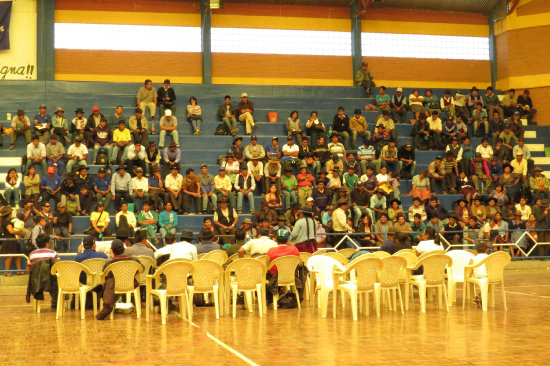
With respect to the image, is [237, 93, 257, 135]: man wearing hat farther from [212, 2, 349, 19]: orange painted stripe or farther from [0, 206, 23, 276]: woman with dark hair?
[0, 206, 23, 276]: woman with dark hair

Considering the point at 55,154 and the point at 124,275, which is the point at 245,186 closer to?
the point at 55,154

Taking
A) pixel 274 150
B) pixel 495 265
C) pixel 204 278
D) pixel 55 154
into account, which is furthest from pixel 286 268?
pixel 55 154

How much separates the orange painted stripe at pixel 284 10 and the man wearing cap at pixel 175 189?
28.7ft

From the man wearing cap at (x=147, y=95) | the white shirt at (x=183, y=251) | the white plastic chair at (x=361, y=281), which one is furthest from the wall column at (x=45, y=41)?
the white plastic chair at (x=361, y=281)

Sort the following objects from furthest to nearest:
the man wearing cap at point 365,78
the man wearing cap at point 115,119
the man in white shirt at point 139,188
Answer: the man wearing cap at point 365,78 < the man wearing cap at point 115,119 < the man in white shirt at point 139,188

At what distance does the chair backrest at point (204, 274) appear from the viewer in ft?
37.2

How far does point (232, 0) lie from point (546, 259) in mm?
14378

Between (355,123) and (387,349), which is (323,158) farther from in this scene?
(387,349)

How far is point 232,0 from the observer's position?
86.6 ft

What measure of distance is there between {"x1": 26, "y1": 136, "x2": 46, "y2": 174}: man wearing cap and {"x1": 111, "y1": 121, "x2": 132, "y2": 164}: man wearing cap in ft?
6.41

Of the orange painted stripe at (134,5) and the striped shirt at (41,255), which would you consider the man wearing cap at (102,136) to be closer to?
the orange painted stripe at (134,5)

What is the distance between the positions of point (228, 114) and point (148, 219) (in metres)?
6.01

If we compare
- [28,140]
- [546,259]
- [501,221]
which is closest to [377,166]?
[501,221]

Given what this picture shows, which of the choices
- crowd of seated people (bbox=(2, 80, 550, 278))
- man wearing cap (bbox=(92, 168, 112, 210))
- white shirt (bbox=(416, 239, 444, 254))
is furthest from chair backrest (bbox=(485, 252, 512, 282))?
man wearing cap (bbox=(92, 168, 112, 210))
